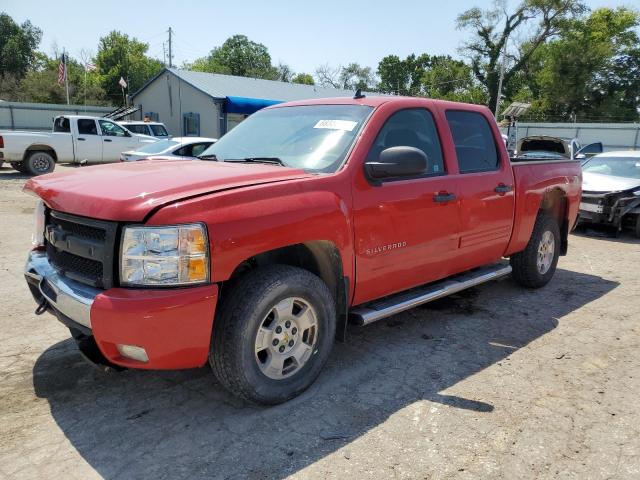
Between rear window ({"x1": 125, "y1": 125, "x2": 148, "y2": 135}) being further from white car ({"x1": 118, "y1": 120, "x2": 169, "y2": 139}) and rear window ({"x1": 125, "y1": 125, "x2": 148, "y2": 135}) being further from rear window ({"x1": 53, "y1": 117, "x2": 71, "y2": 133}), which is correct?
rear window ({"x1": 53, "y1": 117, "x2": 71, "y2": 133})

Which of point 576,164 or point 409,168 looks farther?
point 576,164

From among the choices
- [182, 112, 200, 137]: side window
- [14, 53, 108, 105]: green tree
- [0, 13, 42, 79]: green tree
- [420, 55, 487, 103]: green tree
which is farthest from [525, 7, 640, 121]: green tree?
[0, 13, 42, 79]: green tree

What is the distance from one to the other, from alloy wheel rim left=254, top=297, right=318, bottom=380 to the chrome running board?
1.50 ft

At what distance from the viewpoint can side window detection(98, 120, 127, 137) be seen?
1681 centimetres

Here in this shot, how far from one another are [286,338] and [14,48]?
66526mm

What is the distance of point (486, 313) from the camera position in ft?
16.0

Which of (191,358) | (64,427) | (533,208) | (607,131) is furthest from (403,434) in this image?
(607,131)

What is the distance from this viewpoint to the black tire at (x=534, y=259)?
17.6 ft

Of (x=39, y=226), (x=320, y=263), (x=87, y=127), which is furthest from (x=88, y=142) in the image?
(x=320, y=263)

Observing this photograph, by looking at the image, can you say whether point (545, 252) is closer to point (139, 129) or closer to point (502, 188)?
point (502, 188)

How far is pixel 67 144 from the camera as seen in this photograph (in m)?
15.5

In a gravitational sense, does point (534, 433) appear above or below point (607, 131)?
below

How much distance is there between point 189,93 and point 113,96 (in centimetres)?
3208

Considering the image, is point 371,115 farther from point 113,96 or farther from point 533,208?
point 113,96
